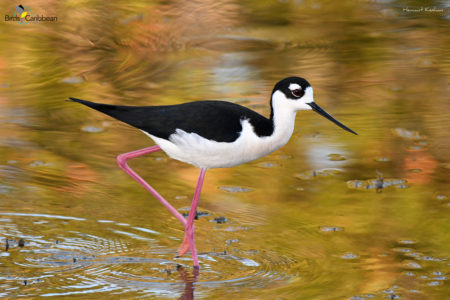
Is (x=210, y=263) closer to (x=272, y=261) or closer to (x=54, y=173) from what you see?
(x=272, y=261)

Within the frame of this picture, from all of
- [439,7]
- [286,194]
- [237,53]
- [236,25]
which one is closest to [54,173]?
[286,194]

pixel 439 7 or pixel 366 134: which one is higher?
pixel 439 7

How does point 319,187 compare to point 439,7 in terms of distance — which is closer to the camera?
point 319,187

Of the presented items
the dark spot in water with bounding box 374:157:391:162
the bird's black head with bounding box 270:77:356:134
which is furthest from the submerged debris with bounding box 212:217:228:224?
the dark spot in water with bounding box 374:157:391:162

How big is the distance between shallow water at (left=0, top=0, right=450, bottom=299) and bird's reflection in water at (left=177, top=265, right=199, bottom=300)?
1cm

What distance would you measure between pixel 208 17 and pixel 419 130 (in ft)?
15.7

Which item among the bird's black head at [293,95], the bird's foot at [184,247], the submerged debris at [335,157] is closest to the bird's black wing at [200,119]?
the bird's black head at [293,95]

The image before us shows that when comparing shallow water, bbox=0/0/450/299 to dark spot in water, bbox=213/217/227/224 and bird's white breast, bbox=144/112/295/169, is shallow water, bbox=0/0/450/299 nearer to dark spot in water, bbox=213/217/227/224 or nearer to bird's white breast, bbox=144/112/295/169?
dark spot in water, bbox=213/217/227/224

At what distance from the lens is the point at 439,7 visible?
1221cm

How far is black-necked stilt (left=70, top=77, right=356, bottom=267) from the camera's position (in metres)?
5.38

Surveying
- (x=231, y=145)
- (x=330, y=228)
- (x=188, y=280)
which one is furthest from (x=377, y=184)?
(x=188, y=280)

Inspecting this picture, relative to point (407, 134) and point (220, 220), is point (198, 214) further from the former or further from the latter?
point (407, 134)

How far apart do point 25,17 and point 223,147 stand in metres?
7.40

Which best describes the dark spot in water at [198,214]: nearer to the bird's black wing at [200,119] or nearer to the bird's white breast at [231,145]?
the bird's white breast at [231,145]
